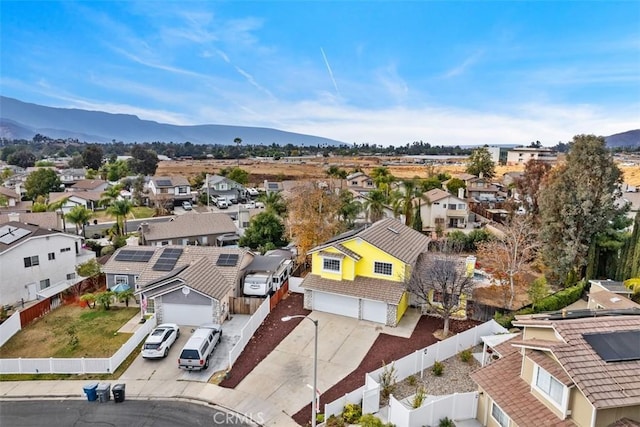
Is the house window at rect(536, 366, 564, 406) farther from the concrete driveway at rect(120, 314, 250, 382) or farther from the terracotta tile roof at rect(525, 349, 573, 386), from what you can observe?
the concrete driveway at rect(120, 314, 250, 382)

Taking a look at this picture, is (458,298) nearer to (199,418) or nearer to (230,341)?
(230,341)

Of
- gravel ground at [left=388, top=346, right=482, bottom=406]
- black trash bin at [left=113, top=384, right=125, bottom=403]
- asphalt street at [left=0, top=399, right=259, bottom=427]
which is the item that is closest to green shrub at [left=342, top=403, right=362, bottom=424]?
gravel ground at [left=388, top=346, right=482, bottom=406]

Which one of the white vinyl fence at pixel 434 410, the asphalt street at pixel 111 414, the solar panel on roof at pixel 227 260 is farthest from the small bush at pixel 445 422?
the solar panel on roof at pixel 227 260

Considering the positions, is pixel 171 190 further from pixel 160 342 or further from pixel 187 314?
pixel 160 342

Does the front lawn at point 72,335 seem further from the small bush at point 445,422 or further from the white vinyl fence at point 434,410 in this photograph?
the small bush at point 445,422

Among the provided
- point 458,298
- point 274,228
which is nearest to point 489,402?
point 458,298

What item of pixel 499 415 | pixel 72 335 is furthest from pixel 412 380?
pixel 72 335

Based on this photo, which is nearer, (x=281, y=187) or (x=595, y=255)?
(x=595, y=255)
